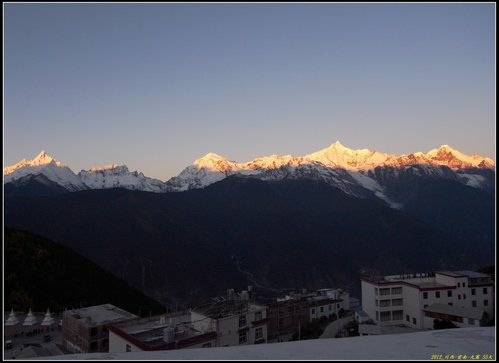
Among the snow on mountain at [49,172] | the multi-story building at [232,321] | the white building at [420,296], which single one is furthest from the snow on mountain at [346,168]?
the multi-story building at [232,321]

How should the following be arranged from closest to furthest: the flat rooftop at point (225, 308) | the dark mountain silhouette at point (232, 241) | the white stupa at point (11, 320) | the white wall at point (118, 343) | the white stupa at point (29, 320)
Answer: the white wall at point (118, 343) → the flat rooftop at point (225, 308) → the white stupa at point (11, 320) → the white stupa at point (29, 320) → the dark mountain silhouette at point (232, 241)

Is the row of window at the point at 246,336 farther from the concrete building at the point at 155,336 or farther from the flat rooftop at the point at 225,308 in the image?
the concrete building at the point at 155,336

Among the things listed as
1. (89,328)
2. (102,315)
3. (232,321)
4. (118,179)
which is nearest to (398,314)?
(232,321)

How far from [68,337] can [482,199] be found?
121m

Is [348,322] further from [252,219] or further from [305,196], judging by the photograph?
[305,196]

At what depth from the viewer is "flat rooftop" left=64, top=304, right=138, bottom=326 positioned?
1591 cm

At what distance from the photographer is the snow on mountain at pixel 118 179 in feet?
502

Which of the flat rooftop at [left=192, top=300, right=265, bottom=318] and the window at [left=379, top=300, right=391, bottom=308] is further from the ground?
the window at [left=379, top=300, right=391, bottom=308]

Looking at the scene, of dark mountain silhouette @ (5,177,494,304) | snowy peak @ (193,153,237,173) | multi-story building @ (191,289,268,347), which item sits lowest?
multi-story building @ (191,289,268,347)

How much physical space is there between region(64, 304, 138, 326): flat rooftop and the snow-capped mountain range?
392 ft

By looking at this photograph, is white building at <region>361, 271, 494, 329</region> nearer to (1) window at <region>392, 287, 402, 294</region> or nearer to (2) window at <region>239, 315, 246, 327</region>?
(1) window at <region>392, 287, 402, 294</region>

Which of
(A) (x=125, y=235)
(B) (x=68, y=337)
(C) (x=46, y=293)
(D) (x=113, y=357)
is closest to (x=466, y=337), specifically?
(D) (x=113, y=357)

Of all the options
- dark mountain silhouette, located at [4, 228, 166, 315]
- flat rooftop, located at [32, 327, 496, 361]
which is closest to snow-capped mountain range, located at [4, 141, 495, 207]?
dark mountain silhouette, located at [4, 228, 166, 315]

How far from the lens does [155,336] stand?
38.7ft
